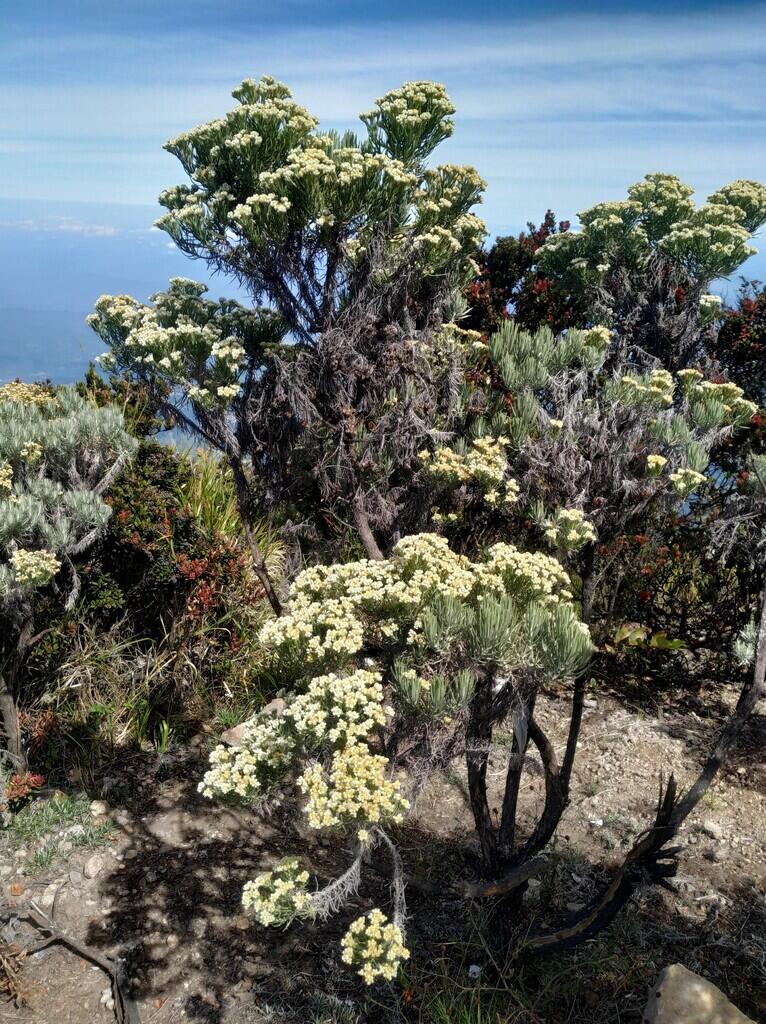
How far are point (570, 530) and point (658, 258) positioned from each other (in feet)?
12.2

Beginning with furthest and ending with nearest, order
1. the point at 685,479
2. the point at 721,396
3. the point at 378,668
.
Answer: the point at 721,396 → the point at 685,479 → the point at 378,668

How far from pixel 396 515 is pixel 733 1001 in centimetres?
330

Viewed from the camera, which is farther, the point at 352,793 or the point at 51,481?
the point at 51,481

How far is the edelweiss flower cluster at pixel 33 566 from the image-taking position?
448 cm

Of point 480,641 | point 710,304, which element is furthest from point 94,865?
point 710,304

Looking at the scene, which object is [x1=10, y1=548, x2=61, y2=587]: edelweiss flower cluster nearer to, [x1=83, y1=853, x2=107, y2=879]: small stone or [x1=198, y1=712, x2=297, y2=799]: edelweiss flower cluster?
[x1=83, y1=853, x2=107, y2=879]: small stone

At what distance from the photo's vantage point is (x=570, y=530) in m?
3.62

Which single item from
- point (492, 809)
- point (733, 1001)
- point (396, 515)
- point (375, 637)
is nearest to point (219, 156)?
point (396, 515)

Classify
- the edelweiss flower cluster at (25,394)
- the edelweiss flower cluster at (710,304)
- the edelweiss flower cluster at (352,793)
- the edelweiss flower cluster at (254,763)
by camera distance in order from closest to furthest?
the edelweiss flower cluster at (352,793) < the edelweiss flower cluster at (254,763) < the edelweiss flower cluster at (710,304) < the edelweiss flower cluster at (25,394)

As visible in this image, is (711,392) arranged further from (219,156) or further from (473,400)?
(219,156)

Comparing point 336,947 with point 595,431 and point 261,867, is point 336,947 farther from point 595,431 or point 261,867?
point 595,431

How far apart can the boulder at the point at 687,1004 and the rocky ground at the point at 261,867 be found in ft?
1.63

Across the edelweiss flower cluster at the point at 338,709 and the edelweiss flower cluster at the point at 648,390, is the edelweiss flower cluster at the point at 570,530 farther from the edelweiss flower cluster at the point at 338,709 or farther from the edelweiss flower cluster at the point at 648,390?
the edelweiss flower cluster at the point at 338,709

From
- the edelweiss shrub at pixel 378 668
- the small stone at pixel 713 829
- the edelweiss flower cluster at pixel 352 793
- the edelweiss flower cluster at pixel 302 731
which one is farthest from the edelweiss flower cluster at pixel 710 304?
the edelweiss flower cluster at pixel 352 793
